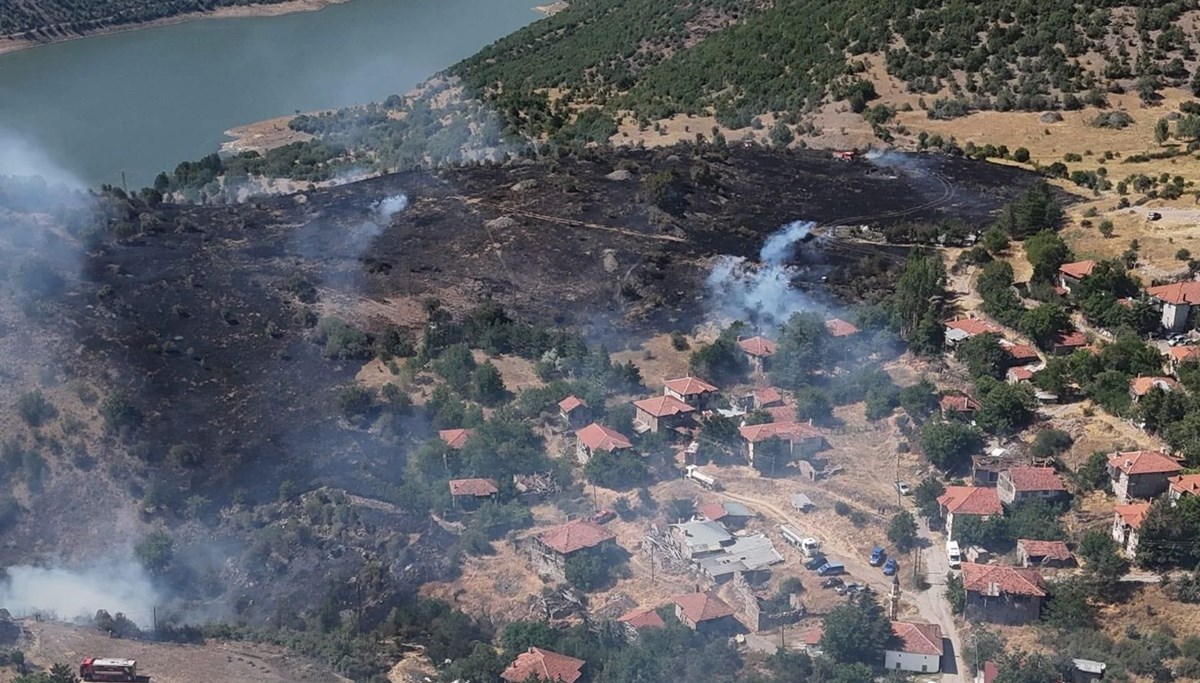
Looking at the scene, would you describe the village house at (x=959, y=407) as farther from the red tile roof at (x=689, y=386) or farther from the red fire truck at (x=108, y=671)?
the red fire truck at (x=108, y=671)

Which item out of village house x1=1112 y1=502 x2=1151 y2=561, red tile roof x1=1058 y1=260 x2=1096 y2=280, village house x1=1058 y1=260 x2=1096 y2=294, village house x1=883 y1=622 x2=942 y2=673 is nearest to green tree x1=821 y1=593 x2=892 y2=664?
village house x1=883 y1=622 x2=942 y2=673

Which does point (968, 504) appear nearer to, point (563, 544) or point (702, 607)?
point (702, 607)

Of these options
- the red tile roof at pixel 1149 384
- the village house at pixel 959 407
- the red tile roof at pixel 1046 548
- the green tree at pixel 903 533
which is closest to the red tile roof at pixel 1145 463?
the red tile roof at pixel 1046 548

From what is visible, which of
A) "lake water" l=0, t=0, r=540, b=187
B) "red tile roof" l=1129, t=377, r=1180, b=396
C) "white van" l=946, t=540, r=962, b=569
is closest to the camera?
"white van" l=946, t=540, r=962, b=569

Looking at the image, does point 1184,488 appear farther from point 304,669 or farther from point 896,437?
point 304,669

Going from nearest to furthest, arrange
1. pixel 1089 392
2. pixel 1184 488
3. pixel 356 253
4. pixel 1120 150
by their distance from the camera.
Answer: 1. pixel 1184 488
2. pixel 1089 392
3. pixel 356 253
4. pixel 1120 150

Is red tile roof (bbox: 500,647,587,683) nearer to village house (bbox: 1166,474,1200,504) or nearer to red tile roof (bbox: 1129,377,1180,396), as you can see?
village house (bbox: 1166,474,1200,504)

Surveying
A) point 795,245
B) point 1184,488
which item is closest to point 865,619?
point 1184,488
